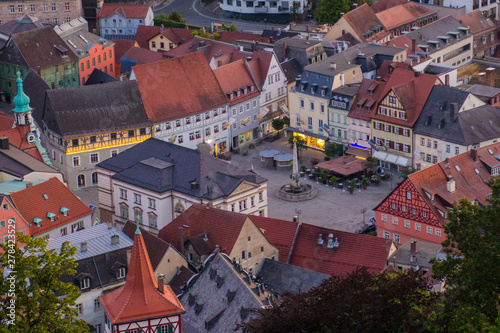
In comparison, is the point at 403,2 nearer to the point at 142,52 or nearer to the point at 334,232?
the point at 142,52

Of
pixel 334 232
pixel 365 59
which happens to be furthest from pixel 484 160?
pixel 365 59

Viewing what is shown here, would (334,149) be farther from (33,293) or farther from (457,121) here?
(33,293)

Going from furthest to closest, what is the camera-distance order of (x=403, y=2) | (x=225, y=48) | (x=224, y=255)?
(x=403, y=2) < (x=225, y=48) < (x=224, y=255)

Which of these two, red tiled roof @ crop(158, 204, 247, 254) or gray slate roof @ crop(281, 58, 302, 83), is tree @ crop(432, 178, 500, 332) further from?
gray slate roof @ crop(281, 58, 302, 83)

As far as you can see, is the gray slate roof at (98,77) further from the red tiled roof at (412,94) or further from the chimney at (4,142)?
the red tiled roof at (412,94)

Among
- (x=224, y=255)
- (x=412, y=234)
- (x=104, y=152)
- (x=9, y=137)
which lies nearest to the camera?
(x=224, y=255)

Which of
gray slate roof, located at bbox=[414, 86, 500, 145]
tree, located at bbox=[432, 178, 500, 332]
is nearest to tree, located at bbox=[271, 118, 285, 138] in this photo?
gray slate roof, located at bbox=[414, 86, 500, 145]
